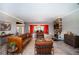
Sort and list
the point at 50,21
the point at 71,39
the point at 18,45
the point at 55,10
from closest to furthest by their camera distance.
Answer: the point at 55,10, the point at 50,21, the point at 18,45, the point at 71,39

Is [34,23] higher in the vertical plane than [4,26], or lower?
higher

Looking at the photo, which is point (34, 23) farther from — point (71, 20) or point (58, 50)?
point (58, 50)

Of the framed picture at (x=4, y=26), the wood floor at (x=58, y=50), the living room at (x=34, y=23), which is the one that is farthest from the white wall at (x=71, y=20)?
the framed picture at (x=4, y=26)

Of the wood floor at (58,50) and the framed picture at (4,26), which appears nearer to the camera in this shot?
the wood floor at (58,50)

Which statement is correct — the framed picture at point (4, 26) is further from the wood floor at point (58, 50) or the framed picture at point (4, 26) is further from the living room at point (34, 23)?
the wood floor at point (58, 50)

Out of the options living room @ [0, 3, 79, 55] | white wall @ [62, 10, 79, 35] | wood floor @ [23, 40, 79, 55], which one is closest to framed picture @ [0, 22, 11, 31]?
living room @ [0, 3, 79, 55]

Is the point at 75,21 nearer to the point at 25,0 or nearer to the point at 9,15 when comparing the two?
the point at 9,15

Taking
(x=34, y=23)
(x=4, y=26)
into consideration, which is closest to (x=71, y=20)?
(x=34, y=23)

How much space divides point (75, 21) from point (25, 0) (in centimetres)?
311

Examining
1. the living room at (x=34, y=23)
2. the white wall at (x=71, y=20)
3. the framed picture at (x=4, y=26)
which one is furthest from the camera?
the framed picture at (x=4, y=26)

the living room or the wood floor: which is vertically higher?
the living room

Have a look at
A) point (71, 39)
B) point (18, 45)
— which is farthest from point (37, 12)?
point (71, 39)

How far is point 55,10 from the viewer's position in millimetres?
3516

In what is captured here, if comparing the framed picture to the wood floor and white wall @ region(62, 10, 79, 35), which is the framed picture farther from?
white wall @ region(62, 10, 79, 35)
